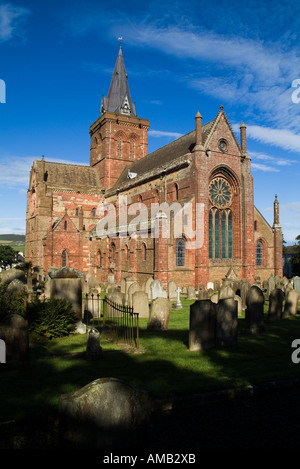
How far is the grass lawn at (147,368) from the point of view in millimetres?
5992

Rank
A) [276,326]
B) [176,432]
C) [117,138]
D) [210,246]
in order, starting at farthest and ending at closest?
→ [117,138] < [210,246] < [276,326] < [176,432]

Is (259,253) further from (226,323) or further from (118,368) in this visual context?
(118,368)

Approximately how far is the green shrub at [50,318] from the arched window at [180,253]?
16307mm

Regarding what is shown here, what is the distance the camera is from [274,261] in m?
31.9

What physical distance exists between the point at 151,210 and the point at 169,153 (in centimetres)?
582

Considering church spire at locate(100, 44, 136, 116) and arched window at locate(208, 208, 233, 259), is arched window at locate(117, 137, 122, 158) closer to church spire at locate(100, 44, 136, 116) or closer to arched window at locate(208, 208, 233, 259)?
church spire at locate(100, 44, 136, 116)

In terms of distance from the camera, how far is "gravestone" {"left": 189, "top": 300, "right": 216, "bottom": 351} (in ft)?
30.3

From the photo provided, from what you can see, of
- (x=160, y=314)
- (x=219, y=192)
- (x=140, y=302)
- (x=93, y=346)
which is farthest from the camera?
(x=219, y=192)

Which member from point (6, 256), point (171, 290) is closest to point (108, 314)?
point (171, 290)

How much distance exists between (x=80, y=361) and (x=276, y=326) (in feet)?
25.2

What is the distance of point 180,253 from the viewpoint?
87.4 ft

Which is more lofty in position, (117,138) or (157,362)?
(117,138)
